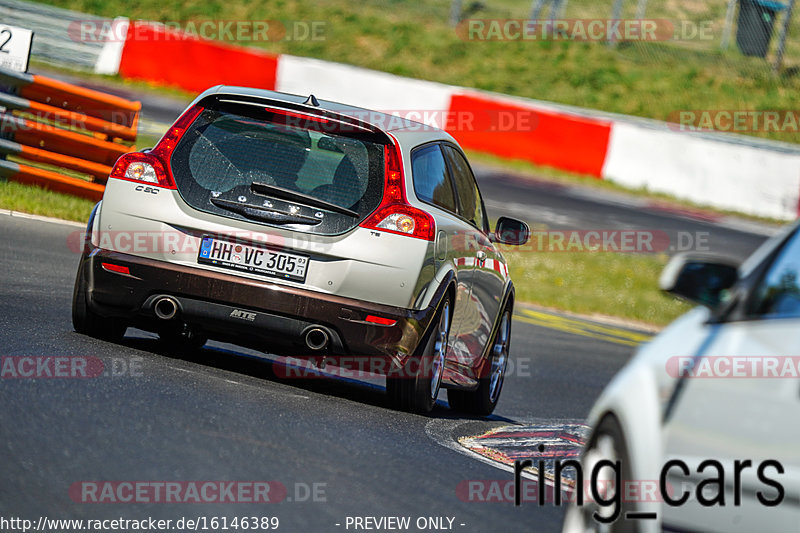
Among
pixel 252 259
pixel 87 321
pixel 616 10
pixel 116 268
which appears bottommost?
pixel 87 321

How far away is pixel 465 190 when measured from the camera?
8789 millimetres

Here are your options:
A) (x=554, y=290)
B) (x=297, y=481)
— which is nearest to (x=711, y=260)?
(x=297, y=481)

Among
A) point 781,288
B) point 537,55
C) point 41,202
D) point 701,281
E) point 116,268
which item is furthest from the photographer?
point 537,55

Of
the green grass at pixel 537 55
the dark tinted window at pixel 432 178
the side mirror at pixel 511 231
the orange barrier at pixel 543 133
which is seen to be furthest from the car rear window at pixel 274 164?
the green grass at pixel 537 55

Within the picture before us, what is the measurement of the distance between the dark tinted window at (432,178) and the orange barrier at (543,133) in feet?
64.9

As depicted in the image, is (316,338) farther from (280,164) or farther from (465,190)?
(465,190)

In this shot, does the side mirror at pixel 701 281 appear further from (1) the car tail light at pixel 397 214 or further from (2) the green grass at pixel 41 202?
(2) the green grass at pixel 41 202

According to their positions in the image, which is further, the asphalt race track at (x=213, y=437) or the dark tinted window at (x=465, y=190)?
the dark tinted window at (x=465, y=190)

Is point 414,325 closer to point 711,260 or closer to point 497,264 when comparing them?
point 497,264

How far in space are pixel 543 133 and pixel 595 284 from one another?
9041 millimetres

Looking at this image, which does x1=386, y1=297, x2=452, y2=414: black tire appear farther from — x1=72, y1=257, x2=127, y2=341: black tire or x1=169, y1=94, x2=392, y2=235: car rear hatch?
x1=72, y1=257, x2=127, y2=341: black tire

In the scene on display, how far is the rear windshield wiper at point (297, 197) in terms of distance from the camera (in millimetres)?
7355

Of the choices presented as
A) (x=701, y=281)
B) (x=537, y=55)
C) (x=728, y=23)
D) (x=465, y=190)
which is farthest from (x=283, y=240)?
(x=537, y=55)

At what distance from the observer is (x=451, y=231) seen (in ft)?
25.9
